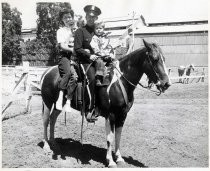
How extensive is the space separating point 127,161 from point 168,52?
28.9 metres

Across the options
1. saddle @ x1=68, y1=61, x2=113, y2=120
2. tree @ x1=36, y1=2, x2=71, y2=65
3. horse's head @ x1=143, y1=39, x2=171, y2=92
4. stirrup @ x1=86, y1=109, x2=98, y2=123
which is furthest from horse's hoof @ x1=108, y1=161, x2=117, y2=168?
tree @ x1=36, y1=2, x2=71, y2=65

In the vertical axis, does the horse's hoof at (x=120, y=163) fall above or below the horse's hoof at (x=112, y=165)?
below

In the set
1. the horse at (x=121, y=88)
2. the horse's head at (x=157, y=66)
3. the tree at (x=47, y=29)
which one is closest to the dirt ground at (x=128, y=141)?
the horse at (x=121, y=88)

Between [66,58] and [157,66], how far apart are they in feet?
6.61

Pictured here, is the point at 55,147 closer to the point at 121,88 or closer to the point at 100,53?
the point at 121,88

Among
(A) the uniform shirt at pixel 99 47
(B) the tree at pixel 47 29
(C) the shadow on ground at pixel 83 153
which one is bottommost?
(C) the shadow on ground at pixel 83 153

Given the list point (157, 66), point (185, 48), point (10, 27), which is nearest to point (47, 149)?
point (157, 66)

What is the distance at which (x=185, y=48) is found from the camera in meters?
32.4

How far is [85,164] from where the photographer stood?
5.58 meters

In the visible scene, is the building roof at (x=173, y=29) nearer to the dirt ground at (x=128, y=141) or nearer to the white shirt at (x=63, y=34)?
the dirt ground at (x=128, y=141)

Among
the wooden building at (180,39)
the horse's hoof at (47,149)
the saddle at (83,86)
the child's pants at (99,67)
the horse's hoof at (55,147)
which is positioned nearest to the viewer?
the child's pants at (99,67)

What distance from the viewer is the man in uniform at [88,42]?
17.5 ft

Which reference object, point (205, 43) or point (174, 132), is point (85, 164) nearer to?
point (174, 132)

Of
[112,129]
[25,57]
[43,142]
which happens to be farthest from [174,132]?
[25,57]
